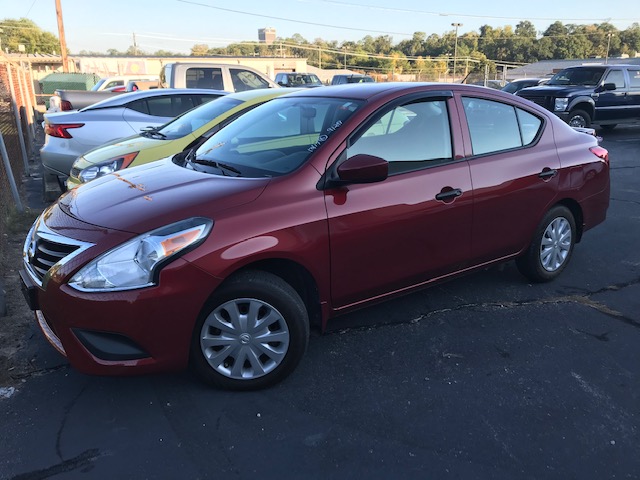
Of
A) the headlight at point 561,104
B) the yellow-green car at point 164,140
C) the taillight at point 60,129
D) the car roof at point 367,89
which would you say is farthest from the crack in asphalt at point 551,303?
the headlight at point 561,104

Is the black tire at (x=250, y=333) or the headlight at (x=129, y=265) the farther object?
the black tire at (x=250, y=333)

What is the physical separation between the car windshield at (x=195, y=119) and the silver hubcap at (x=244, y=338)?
3.66m

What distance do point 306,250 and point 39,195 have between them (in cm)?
669

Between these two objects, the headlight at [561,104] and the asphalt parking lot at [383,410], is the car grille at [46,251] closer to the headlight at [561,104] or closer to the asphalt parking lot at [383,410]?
the asphalt parking lot at [383,410]

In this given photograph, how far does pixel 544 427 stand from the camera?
108 inches

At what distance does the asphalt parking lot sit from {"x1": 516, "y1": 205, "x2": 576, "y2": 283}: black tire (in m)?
0.53

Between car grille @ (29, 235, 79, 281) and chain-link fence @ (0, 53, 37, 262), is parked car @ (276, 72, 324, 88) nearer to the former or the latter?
chain-link fence @ (0, 53, 37, 262)

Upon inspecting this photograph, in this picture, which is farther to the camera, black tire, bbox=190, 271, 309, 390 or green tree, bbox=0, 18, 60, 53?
green tree, bbox=0, 18, 60, 53

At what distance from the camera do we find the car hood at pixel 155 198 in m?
2.78

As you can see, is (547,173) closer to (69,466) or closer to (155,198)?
(155,198)

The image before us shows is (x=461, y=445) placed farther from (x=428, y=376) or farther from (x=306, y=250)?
(x=306, y=250)

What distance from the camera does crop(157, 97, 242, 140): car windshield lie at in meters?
6.07

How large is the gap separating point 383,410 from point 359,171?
134 centimetres

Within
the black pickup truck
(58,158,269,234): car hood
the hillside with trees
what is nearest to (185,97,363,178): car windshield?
(58,158,269,234): car hood
